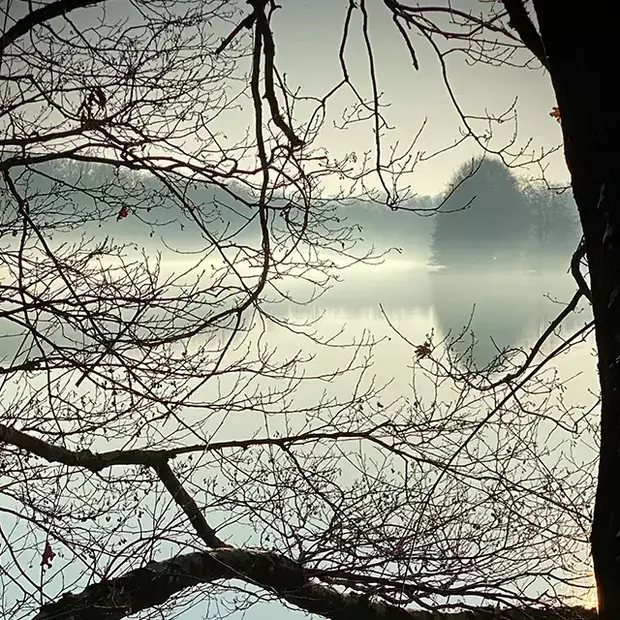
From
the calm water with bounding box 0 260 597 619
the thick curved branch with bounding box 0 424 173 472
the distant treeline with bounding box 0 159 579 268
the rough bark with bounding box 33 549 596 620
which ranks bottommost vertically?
the rough bark with bounding box 33 549 596 620

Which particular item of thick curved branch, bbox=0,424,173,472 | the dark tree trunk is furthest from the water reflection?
the dark tree trunk

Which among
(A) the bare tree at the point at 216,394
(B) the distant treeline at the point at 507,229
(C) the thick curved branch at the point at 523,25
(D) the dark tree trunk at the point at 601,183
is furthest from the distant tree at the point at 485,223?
(D) the dark tree trunk at the point at 601,183

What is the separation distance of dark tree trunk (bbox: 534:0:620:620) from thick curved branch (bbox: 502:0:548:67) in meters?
0.39

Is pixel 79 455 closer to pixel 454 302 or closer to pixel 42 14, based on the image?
pixel 42 14

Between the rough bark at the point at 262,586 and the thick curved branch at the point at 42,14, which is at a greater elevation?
the thick curved branch at the point at 42,14

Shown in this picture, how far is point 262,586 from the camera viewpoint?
5.93ft

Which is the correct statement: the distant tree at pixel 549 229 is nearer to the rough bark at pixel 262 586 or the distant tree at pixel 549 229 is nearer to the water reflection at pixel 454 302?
the water reflection at pixel 454 302

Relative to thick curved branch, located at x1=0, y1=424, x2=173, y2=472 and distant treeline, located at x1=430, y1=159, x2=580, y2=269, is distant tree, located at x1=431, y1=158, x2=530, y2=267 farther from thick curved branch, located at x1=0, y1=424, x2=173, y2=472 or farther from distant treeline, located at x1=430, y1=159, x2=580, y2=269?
thick curved branch, located at x1=0, y1=424, x2=173, y2=472

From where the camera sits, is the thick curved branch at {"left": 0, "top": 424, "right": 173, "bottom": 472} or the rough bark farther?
the thick curved branch at {"left": 0, "top": 424, "right": 173, "bottom": 472}

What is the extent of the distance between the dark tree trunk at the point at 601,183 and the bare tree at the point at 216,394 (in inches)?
35.0

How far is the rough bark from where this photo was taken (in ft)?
5.45

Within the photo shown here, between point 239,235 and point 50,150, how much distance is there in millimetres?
579

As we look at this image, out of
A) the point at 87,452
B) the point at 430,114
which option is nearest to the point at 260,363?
the point at 87,452

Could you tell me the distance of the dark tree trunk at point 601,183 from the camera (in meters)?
0.72
